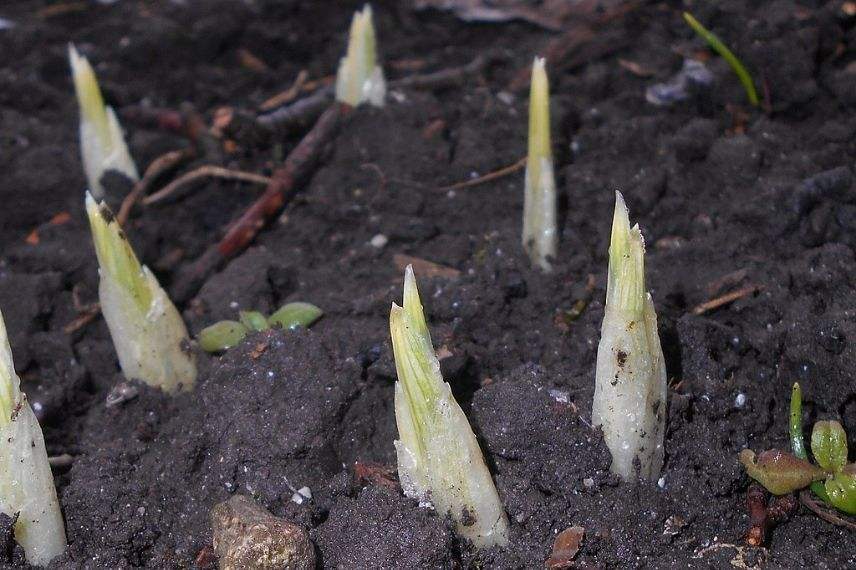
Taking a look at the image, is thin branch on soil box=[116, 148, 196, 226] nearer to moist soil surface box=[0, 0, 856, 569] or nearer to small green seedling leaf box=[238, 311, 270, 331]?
moist soil surface box=[0, 0, 856, 569]

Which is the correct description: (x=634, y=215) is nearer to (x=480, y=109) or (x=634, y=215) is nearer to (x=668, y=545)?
(x=480, y=109)

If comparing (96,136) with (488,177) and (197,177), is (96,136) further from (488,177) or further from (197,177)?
(488,177)

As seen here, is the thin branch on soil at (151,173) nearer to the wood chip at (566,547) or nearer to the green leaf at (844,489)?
the wood chip at (566,547)

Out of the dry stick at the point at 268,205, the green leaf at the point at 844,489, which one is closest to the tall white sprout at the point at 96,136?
the dry stick at the point at 268,205

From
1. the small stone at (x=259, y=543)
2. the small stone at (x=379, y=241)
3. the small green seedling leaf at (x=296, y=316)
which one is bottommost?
the small stone at (x=379, y=241)

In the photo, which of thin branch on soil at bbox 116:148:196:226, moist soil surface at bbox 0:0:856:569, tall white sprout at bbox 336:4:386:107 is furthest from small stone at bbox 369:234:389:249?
thin branch on soil at bbox 116:148:196:226

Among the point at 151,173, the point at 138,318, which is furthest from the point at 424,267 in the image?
the point at 151,173
